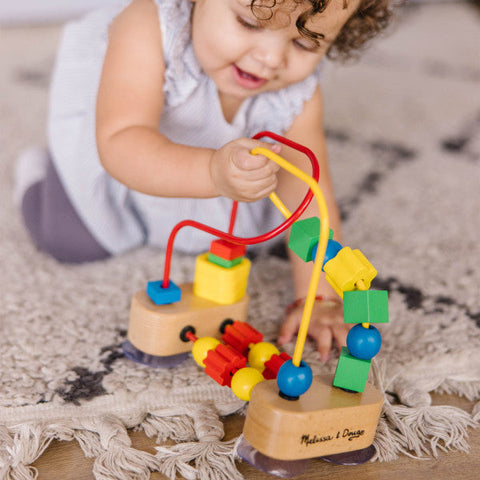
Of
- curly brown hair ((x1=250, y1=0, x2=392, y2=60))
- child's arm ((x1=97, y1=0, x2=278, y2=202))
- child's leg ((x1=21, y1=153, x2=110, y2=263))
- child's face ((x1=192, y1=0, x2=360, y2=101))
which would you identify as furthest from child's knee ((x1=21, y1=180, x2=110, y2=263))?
curly brown hair ((x1=250, y1=0, x2=392, y2=60))

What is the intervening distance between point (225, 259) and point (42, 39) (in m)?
1.35

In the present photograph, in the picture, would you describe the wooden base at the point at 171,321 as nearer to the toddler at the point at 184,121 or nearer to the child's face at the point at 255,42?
the toddler at the point at 184,121

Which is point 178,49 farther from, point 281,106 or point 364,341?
point 364,341

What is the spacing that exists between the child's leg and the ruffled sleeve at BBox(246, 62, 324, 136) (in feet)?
0.94

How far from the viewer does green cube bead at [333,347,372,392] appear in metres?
0.54

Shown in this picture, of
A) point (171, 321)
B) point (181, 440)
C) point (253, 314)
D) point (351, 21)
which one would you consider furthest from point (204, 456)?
point (351, 21)

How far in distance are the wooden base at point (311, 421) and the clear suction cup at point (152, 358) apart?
151mm

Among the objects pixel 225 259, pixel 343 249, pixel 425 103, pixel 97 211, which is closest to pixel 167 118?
pixel 97 211

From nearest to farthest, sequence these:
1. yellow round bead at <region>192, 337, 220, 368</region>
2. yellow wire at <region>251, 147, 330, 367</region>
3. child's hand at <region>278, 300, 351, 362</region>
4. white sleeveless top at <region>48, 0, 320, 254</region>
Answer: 1. yellow wire at <region>251, 147, 330, 367</region>
2. yellow round bead at <region>192, 337, 220, 368</region>
3. child's hand at <region>278, 300, 351, 362</region>
4. white sleeveless top at <region>48, 0, 320, 254</region>

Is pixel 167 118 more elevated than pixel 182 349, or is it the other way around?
pixel 167 118

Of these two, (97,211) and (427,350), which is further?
(97,211)

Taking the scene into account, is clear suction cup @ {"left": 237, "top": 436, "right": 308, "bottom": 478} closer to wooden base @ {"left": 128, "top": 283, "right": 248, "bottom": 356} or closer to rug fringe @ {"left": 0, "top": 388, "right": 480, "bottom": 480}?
rug fringe @ {"left": 0, "top": 388, "right": 480, "bottom": 480}

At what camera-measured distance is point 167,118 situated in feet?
2.89

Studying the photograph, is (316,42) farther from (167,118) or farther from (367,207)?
(367,207)
